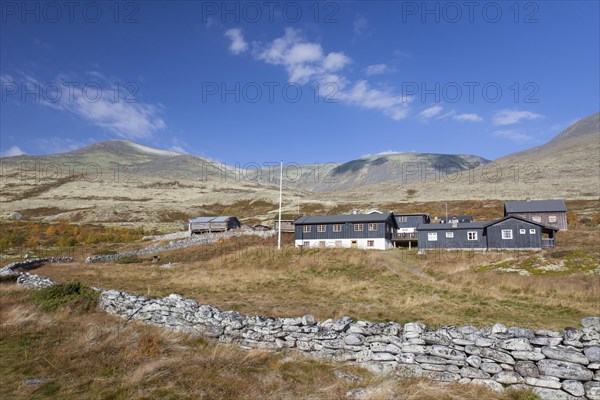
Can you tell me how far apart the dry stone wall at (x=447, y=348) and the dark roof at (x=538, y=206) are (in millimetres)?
67633

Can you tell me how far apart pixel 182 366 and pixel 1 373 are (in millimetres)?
5007

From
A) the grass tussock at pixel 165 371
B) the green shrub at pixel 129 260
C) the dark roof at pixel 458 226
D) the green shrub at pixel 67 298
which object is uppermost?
the dark roof at pixel 458 226

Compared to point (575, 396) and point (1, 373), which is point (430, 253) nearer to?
point (575, 396)

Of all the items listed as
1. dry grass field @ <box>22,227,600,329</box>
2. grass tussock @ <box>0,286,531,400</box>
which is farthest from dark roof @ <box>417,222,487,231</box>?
grass tussock @ <box>0,286,531,400</box>

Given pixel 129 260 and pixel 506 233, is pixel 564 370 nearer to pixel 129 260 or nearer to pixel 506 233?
pixel 506 233

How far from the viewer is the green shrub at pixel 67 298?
17.5 m

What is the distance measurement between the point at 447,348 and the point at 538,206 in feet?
237

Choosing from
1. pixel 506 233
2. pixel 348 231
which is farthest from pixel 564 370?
pixel 348 231

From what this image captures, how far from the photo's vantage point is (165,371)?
9.79m

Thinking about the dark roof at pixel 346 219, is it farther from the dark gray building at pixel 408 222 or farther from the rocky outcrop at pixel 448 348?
the rocky outcrop at pixel 448 348

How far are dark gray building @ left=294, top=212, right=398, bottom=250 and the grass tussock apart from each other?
1886 inches

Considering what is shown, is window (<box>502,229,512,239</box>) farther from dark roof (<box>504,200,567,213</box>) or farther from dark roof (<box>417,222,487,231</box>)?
dark roof (<box>504,200,567,213</box>)

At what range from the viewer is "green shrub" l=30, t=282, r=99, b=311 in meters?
17.5

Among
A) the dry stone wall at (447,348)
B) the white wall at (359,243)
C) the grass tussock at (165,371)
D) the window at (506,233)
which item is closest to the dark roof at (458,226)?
the window at (506,233)
